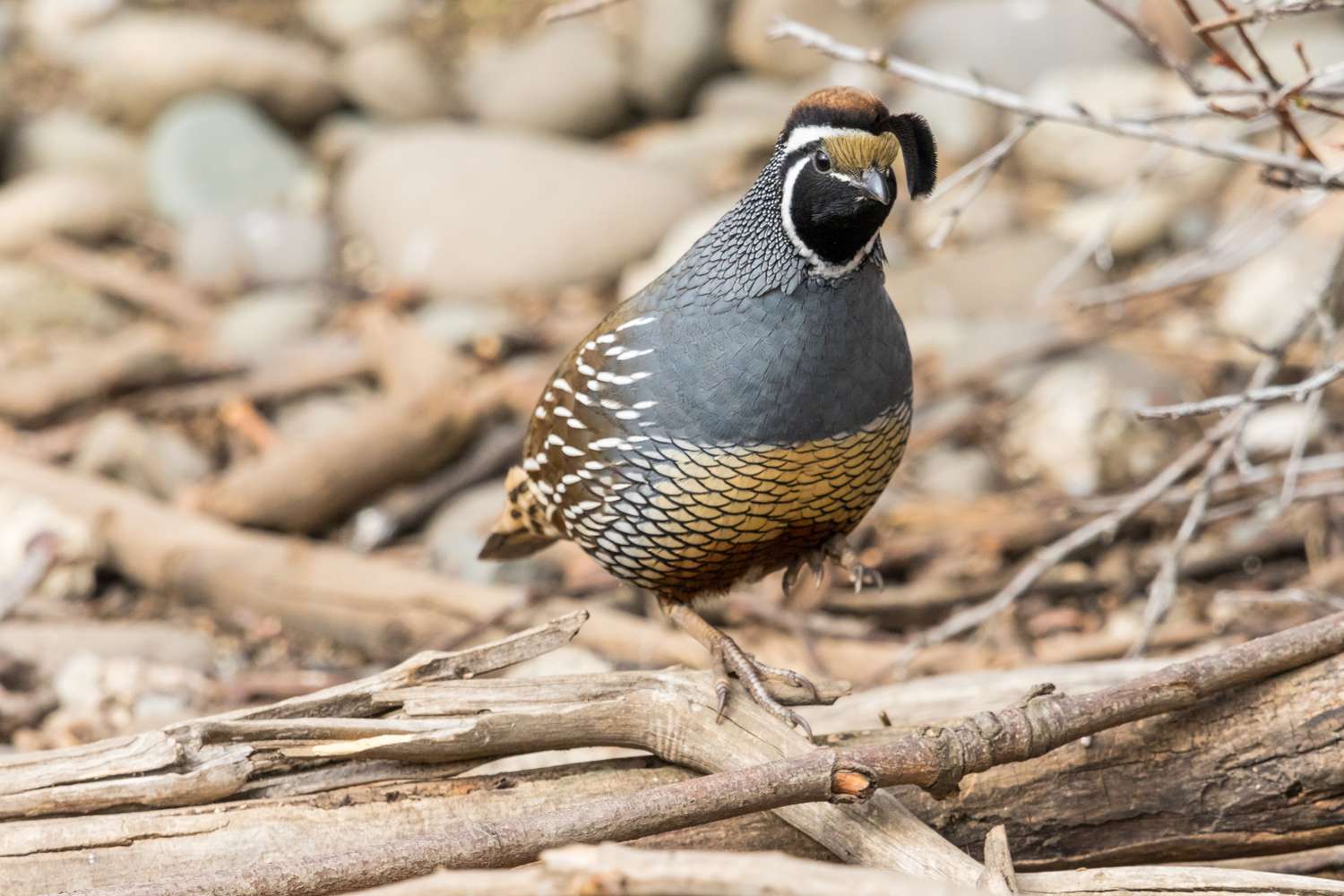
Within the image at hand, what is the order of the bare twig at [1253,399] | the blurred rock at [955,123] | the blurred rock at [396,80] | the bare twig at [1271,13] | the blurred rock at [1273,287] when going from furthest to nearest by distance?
the blurred rock at [396,80]
the blurred rock at [955,123]
the blurred rock at [1273,287]
the bare twig at [1253,399]
the bare twig at [1271,13]

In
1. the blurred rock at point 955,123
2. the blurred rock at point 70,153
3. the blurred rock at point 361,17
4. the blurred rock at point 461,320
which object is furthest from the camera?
the blurred rock at point 361,17

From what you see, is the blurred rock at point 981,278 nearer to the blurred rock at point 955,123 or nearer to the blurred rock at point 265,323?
the blurred rock at point 955,123

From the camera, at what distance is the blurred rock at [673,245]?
834 cm

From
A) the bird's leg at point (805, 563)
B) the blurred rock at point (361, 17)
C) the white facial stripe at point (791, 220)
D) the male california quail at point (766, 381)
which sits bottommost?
the bird's leg at point (805, 563)

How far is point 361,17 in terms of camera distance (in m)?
10.3

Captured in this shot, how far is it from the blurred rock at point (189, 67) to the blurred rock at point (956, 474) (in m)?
5.52

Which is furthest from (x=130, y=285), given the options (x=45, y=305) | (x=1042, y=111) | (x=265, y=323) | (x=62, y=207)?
(x=1042, y=111)

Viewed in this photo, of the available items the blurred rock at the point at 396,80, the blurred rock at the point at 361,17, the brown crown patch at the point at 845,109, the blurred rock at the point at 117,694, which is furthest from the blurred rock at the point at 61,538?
the blurred rock at the point at 361,17

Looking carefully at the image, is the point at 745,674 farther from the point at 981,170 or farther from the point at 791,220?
the point at 981,170

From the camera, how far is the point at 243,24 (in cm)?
1053

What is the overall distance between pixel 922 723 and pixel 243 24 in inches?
343

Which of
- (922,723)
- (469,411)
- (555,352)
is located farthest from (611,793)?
(555,352)

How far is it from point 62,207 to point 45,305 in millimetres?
842

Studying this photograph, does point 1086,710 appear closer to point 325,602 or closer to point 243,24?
point 325,602
